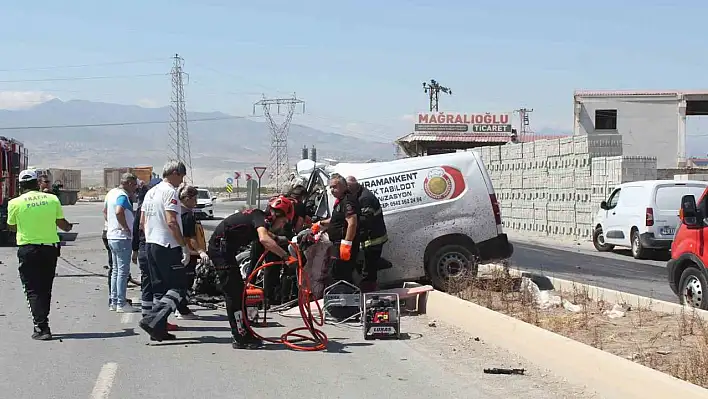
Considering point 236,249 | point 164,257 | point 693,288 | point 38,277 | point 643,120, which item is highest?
point 643,120

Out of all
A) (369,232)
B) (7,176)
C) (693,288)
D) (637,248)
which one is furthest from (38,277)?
(7,176)

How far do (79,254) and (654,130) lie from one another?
39360mm

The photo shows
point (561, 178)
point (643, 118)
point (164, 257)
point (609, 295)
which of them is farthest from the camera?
point (643, 118)

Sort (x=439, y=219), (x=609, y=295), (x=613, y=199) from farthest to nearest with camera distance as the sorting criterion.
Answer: (x=613, y=199) < (x=439, y=219) < (x=609, y=295)

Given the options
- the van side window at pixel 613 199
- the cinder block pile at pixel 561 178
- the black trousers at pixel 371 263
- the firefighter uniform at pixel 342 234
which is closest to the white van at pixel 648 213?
the van side window at pixel 613 199

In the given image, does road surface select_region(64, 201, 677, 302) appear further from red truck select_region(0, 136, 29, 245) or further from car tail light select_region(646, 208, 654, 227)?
red truck select_region(0, 136, 29, 245)

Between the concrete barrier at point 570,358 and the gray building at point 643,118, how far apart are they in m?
43.9

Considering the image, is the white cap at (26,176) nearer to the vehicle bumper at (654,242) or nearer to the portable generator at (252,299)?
the portable generator at (252,299)

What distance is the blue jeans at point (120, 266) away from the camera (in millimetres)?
11320

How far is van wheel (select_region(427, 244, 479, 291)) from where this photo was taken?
12.6 meters

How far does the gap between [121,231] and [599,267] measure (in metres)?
10.4

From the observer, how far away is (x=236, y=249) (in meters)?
9.16

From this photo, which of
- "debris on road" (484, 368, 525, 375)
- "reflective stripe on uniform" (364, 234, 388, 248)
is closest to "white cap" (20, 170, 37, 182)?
"reflective stripe on uniform" (364, 234, 388, 248)

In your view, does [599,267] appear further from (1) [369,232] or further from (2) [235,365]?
(2) [235,365]
